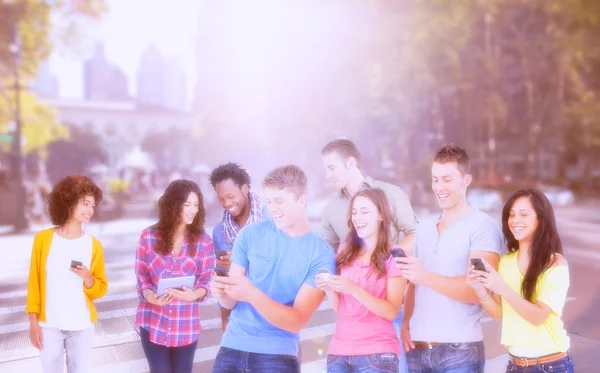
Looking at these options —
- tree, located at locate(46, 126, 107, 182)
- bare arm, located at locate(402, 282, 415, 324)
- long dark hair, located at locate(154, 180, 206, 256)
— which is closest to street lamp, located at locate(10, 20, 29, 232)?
tree, located at locate(46, 126, 107, 182)

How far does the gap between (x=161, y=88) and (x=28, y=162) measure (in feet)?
216

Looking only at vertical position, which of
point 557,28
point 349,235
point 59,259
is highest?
point 557,28

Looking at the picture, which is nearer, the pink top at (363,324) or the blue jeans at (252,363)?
the blue jeans at (252,363)

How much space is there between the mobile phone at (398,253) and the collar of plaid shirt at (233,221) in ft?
7.30

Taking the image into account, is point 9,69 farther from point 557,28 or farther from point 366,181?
point 557,28

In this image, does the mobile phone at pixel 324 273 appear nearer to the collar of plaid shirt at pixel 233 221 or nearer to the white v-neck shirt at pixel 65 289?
the white v-neck shirt at pixel 65 289

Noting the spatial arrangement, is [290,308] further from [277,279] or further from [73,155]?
[73,155]

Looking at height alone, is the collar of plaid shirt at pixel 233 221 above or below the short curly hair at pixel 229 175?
below

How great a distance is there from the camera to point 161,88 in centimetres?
9562

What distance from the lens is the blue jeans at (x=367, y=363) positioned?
3.12 m

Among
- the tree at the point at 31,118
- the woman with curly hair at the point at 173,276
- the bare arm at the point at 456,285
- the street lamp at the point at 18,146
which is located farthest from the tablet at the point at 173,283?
the tree at the point at 31,118

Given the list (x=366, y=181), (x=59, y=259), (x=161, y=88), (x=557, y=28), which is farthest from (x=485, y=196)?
(x=161, y=88)

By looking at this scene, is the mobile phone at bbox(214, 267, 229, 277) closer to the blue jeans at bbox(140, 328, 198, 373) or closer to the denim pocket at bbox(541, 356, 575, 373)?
the blue jeans at bbox(140, 328, 198, 373)

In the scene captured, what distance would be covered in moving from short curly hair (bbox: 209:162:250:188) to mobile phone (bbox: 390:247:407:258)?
2.37 m
